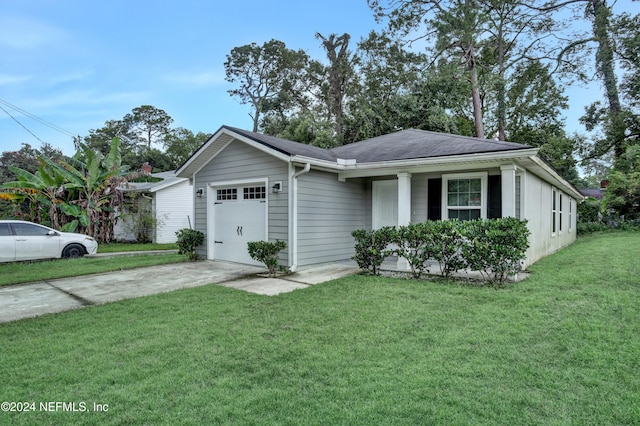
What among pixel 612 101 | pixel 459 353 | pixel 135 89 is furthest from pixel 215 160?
pixel 612 101

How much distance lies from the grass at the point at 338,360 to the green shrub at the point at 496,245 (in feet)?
2.56

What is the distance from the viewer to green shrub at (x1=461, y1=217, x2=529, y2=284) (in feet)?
20.6

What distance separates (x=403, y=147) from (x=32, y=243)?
1117 cm

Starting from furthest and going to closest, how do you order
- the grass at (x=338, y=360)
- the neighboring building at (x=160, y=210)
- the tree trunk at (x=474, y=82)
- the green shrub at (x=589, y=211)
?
the green shrub at (x=589, y=211) → the tree trunk at (x=474, y=82) → the neighboring building at (x=160, y=210) → the grass at (x=338, y=360)

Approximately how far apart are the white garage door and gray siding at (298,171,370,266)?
111 centimetres

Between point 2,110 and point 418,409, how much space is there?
59.4 ft

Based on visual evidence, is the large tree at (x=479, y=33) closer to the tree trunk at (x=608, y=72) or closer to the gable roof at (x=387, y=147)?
the tree trunk at (x=608, y=72)

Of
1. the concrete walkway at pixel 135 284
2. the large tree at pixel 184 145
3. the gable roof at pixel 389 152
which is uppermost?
the large tree at pixel 184 145

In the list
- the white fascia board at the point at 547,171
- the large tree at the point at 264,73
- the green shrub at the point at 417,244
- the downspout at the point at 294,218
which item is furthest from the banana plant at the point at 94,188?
the large tree at the point at 264,73

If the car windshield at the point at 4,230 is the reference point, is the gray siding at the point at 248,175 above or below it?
above

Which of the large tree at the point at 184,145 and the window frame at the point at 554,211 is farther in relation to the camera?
the large tree at the point at 184,145

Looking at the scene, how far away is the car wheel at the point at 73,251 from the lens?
11016 millimetres

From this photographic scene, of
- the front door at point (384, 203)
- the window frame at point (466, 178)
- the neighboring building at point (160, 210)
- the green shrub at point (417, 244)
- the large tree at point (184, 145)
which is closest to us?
the green shrub at point (417, 244)

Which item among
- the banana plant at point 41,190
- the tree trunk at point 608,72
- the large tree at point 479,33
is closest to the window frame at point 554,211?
the large tree at point 479,33
